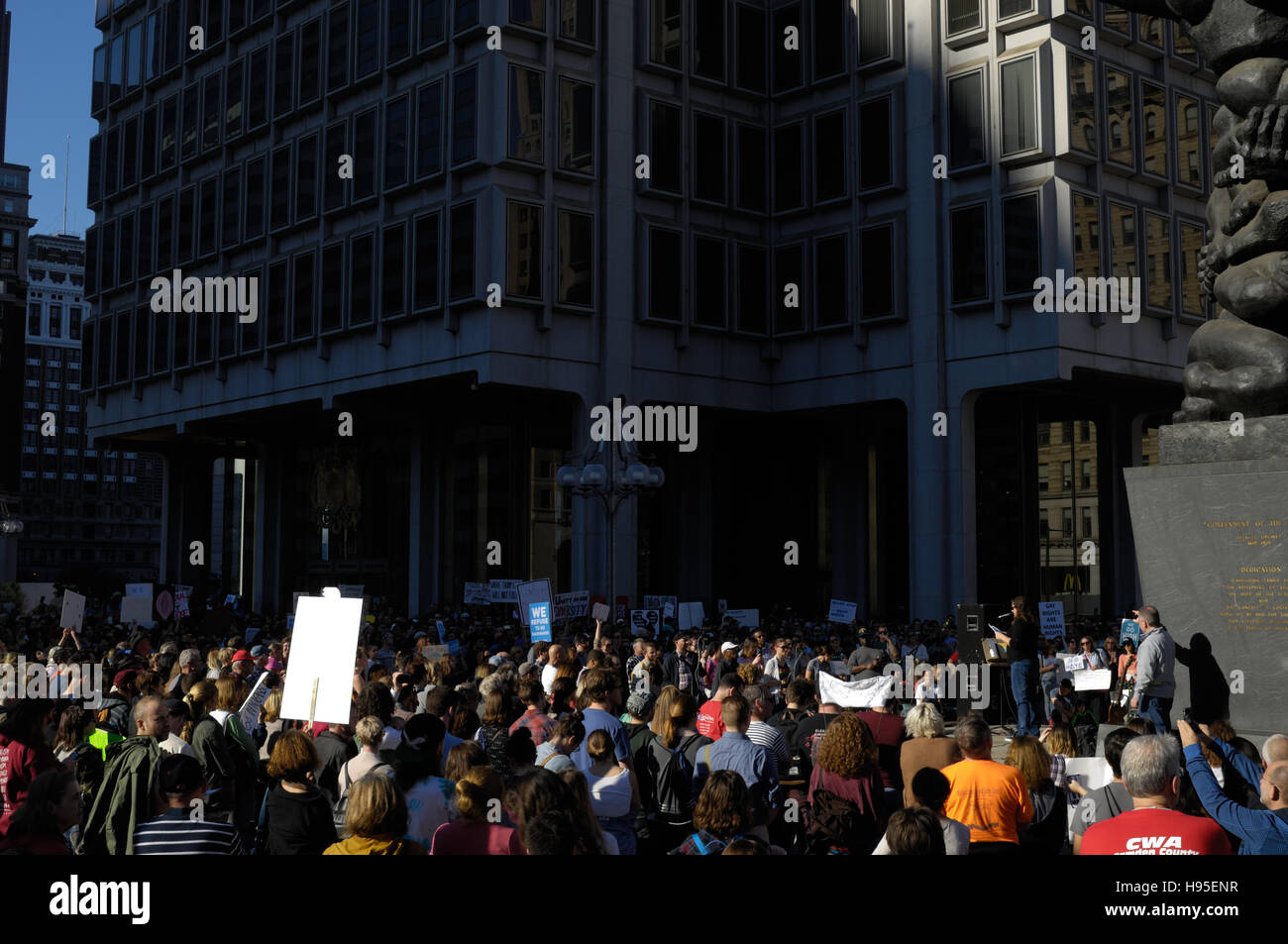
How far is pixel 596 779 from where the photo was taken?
838 centimetres

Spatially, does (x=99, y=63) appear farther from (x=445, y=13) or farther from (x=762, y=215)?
(x=762, y=215)

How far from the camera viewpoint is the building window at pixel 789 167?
42.5 meters

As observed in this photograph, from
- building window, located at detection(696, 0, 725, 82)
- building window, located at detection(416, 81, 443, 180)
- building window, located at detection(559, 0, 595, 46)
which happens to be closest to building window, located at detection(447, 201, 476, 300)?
building window, located at detection(416, 81, 443, 180)

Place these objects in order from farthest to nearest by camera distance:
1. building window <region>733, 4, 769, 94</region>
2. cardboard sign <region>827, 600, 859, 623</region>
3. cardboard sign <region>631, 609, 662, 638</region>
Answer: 1. building window <region>733, 4, 769, 94</region>
2. cardboard sign <region>631, 609, 662, 638</region>
3. cardboard sign <region>827, 600, 859, 623</region>

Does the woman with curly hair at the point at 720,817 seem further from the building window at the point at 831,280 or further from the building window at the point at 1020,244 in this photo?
the building window at the point at 831,280

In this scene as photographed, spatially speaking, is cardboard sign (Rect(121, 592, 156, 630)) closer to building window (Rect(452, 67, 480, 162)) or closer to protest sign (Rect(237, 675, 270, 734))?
building window (Rect(452, 67, 480, 162))

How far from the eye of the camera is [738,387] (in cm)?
4244

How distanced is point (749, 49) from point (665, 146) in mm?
4937

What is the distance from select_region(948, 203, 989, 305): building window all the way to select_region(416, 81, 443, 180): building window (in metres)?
14.2

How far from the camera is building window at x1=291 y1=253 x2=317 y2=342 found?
44.2 m

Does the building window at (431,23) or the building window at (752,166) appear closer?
the building window at (431,23)

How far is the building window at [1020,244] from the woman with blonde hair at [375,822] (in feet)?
107

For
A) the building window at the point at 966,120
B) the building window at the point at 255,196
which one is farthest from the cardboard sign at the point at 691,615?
the building window at the point at 255,196

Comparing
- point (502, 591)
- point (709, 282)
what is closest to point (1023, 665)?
point (502, 591)
